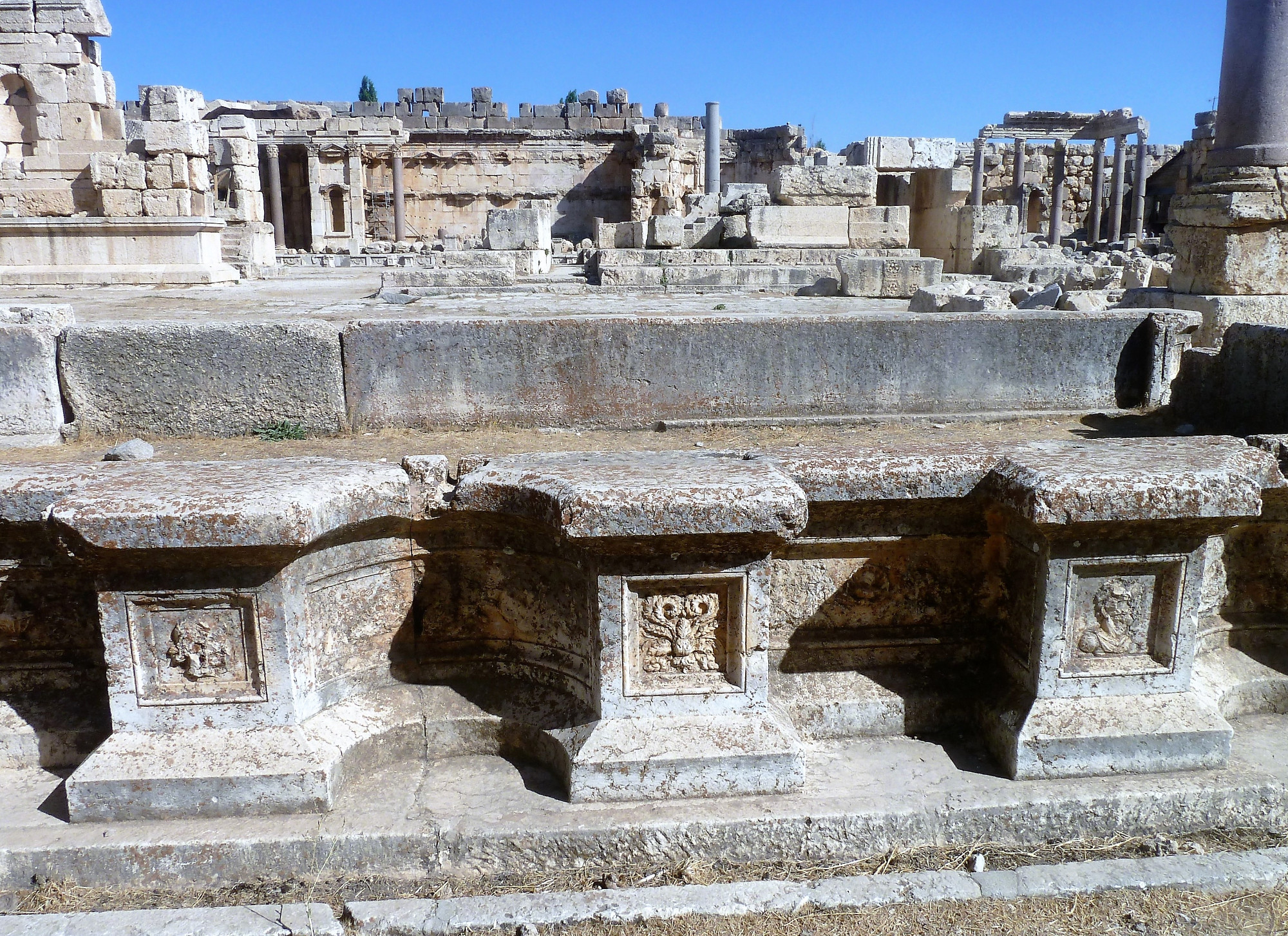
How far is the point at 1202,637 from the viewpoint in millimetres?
2652

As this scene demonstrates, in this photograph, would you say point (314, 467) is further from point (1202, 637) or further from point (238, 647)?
point (1202, 637)

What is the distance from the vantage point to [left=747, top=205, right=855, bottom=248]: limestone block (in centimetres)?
1404

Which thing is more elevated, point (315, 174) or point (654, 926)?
point (315, 174)

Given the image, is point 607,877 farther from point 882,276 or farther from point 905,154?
point 905,154

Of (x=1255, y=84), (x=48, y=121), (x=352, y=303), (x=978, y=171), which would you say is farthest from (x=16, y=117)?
(x=978, y=171)

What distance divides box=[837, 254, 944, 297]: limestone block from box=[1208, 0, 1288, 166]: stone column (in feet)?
10.7

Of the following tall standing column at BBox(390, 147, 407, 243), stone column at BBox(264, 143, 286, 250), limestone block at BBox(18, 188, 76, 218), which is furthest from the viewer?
tall standing column at BBox(390, 147, 407, 243)

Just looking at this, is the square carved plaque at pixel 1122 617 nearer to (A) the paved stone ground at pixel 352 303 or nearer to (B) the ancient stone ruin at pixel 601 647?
(B) the ancient stone ruin at pixel 601 647

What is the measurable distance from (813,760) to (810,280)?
1026 centimetres

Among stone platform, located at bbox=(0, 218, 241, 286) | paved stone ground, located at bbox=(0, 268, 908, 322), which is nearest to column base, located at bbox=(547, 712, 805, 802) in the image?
paved stone ground, located at bbox=(0, 268, 908, 322)

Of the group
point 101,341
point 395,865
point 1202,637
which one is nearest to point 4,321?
point 101,341

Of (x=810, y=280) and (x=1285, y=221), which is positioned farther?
(x=810, y=280)

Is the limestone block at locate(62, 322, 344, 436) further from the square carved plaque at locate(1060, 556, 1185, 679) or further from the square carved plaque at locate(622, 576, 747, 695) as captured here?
the square carved plaque at locate(1060, 556, 1185, 679)

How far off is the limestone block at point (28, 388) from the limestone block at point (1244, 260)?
775cm
